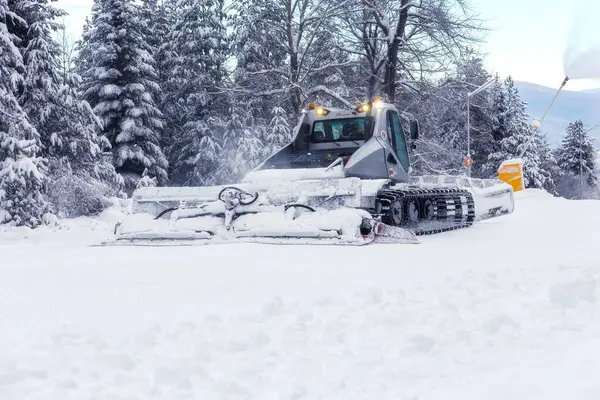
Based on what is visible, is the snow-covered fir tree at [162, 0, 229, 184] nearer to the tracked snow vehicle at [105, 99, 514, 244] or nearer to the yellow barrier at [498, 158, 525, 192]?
the yellow barrier at [498, 158, 525, 192]

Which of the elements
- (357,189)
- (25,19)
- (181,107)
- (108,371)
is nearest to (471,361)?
(108,371)

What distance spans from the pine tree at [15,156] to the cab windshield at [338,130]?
6.32 m

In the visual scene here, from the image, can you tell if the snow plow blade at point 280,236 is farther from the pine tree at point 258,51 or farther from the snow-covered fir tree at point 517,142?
the snow-covered fir tree at point 517,142

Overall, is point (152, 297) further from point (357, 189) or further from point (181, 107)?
point (181, 107)

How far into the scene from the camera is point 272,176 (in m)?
11.2

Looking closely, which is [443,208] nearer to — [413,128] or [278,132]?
[413,128]

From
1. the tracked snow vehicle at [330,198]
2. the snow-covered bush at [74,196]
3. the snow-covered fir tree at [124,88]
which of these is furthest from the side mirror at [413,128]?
the snow-covered fir tree at [124,88]

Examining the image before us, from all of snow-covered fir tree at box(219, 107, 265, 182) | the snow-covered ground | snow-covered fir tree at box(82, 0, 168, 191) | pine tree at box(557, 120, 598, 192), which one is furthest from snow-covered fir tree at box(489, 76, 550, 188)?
the snow-covered ground

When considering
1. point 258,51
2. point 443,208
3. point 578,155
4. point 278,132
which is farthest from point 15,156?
point 578,155

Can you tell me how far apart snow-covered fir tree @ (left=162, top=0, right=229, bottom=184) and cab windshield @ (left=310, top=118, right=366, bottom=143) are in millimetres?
17654

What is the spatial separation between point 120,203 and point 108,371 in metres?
16.5

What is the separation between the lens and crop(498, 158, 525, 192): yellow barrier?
2397 centimetres

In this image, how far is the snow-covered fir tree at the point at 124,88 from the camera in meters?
28.2

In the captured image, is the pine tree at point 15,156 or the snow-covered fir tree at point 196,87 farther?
the snow-covered fir tree at point 196,87
